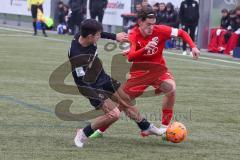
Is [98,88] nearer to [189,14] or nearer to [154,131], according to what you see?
[154,131]

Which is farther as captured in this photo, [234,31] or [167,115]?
[234,31]

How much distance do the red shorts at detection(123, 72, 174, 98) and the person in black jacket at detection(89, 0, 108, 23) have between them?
22.1 meters

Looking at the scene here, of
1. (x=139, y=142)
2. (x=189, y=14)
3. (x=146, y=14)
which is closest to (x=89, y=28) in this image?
(x=146, y=14)

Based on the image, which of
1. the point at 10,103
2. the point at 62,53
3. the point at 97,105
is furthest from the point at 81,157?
the point at 62,53

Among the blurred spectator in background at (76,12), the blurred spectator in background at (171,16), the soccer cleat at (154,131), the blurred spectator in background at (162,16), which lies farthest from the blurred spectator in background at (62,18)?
the soccer cleat at (154,131)

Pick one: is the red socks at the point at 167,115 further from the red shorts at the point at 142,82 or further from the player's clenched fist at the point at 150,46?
the player's clenched fist at the point at 150,46

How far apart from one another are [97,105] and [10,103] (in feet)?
12.3

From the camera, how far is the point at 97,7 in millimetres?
32438

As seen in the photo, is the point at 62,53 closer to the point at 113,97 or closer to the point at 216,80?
the point at 216,80

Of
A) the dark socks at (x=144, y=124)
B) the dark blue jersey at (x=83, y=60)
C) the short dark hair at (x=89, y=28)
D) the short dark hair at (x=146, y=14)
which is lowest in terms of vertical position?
the dark socks at (x=144, y=124)

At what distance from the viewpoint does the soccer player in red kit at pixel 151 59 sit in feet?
33.2

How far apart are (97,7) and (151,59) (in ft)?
73.0

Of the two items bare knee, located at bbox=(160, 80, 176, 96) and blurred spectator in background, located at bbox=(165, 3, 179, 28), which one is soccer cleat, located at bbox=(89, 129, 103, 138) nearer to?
bare knee, located at bbox=(160, 80, 176, 96)

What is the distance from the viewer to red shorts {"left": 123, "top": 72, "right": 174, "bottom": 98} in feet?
34.2
